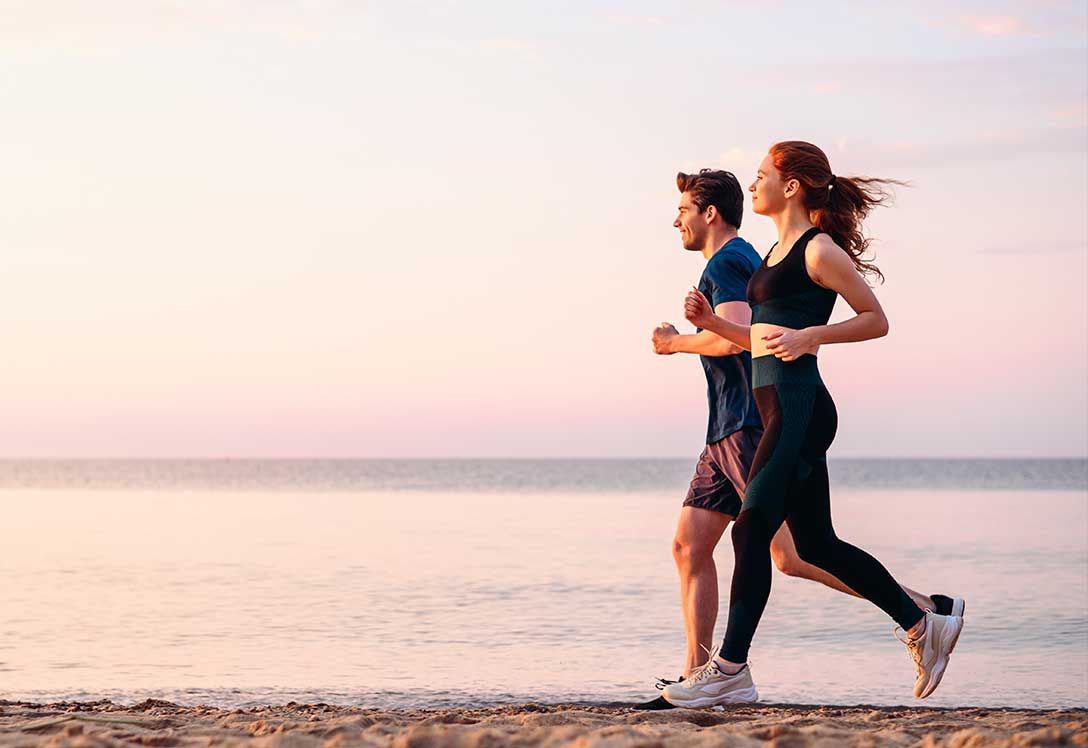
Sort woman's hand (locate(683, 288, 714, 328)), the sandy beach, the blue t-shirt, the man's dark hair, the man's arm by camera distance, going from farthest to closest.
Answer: the man's dark hair
the blue t-shirt
the man's arm
woman's hand (locate(683, 288, 714, 328))
the sandy beach

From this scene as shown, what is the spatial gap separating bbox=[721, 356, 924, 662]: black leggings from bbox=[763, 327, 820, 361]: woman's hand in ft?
0.18

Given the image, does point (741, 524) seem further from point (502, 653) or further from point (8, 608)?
point (8, 608)

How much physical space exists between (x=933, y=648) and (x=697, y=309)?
154cm

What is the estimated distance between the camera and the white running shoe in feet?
15.8

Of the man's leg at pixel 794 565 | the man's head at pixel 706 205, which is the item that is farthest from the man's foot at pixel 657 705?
the man's head at pixel 706 205

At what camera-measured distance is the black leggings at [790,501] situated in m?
4.68

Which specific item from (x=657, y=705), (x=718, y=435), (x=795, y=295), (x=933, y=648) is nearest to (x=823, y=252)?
(x=795, y=295)

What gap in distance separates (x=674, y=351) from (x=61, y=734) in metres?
2.55

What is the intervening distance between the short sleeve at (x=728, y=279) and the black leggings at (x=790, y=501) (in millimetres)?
454

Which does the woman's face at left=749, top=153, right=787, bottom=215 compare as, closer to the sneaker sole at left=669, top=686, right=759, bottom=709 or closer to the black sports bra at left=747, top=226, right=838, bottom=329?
the black sports bra at left=747, top=226, right=838, bottom=329

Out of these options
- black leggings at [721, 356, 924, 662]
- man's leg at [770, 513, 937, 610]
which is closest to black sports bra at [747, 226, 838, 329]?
black leggings at [721, 356, 924, 662]

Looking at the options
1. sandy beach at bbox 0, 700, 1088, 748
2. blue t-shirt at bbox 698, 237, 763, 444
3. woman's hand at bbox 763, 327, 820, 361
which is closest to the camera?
sandy beach at bbox 0, 700, 1088, 748

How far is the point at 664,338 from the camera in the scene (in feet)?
16.7

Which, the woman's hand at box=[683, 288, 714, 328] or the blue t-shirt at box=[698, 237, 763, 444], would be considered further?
the blue t-shirt at box=[698, 237, 763, 444]
